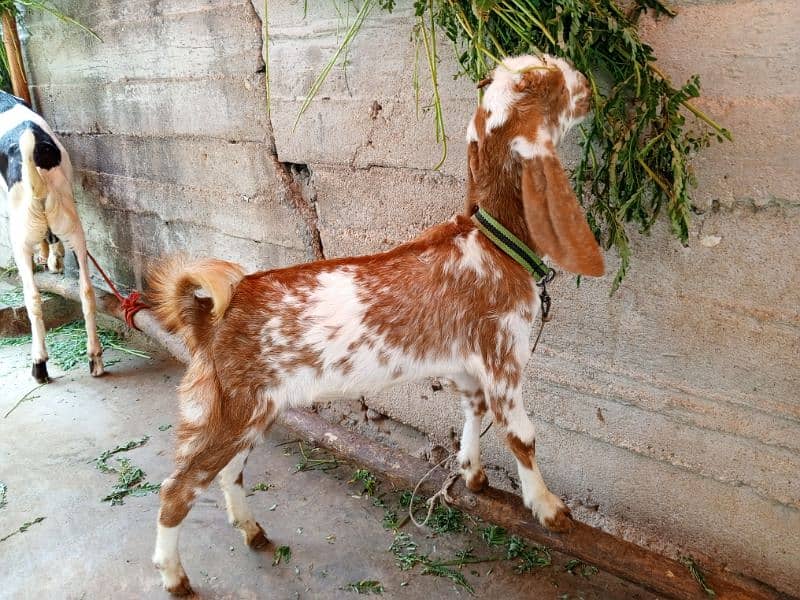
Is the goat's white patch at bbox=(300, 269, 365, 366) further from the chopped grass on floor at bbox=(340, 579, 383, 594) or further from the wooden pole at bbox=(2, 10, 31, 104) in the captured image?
the wooden pole at bbox=(2, 10, 31, 104)

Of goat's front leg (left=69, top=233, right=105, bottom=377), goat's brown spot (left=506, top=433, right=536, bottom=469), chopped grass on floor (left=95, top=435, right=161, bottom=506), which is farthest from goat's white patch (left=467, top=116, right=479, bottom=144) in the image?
goat's front leg (left=69, top=233, right=105, bottom=377)

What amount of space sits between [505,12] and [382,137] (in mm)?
920

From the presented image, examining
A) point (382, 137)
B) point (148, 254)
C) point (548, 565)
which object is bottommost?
point (548, 565)

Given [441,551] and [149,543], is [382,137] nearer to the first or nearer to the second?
[441,551]

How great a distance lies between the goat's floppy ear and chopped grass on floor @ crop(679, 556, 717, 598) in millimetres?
1141

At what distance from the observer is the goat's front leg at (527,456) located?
6.50 ft

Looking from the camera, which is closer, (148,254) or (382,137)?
(382,137)

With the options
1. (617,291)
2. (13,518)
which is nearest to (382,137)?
(617,291)

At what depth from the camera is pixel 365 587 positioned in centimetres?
224

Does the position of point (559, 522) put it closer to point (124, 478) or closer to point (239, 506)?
point (239, 506)

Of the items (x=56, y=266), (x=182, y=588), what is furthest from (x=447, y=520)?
(x=56, y=266)

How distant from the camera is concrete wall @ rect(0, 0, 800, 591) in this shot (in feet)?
5.96

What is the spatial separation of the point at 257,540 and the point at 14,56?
4.09m

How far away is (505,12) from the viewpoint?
5.88 ft
